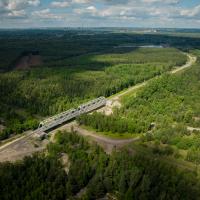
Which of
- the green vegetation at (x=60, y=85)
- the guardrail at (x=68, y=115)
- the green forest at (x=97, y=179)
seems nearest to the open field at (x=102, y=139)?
the green forest at (x=97, y=179)

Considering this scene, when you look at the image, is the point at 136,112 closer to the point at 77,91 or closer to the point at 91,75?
the point at 77,91

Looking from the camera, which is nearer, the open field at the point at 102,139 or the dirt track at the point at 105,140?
the open field at the point at 102,139

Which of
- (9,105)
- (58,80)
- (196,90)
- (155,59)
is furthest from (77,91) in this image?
(155,59)

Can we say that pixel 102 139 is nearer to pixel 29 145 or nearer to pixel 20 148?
pixel 29 145

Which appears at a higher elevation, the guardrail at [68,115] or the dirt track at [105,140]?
the guardrail at [68,115]

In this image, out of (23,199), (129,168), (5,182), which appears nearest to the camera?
(23,199)

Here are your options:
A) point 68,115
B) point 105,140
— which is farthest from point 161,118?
point 68,115

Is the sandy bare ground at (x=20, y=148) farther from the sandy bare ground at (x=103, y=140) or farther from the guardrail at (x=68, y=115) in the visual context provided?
the sandy bare ground at (x=103, y=140)

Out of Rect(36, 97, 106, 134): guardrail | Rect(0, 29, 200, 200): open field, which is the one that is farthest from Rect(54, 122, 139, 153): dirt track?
Rect(36, 97, 106, 134): guardrail
